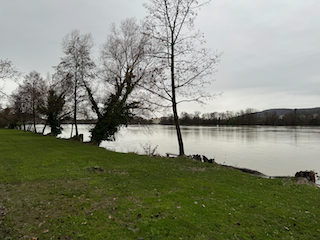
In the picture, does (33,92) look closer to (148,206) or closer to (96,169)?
(96,169)

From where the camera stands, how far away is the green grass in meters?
4.21

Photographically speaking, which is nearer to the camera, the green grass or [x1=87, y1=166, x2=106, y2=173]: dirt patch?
the green grass

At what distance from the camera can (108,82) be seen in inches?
880

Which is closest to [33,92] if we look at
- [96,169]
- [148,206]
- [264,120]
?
[96,169]

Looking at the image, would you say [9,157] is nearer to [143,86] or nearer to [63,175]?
[63,175]

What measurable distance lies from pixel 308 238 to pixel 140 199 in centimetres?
409

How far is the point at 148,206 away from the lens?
537 cm

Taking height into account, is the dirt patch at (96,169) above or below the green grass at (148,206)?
above

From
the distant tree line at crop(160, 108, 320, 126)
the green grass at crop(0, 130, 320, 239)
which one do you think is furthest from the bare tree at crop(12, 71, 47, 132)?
the distant tree line at crop(160, 108, 320, 126)

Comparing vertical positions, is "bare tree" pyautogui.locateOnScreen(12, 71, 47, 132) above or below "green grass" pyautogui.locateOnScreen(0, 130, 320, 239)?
above

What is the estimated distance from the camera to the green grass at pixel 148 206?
4.21 m

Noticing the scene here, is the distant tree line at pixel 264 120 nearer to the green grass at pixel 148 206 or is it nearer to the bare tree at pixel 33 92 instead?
the bare tree at pixel 33 92

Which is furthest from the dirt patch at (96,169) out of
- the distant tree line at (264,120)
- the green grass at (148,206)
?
the distant tree line at (264,120)

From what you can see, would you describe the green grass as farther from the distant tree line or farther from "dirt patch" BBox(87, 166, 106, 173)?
the distant tree line
